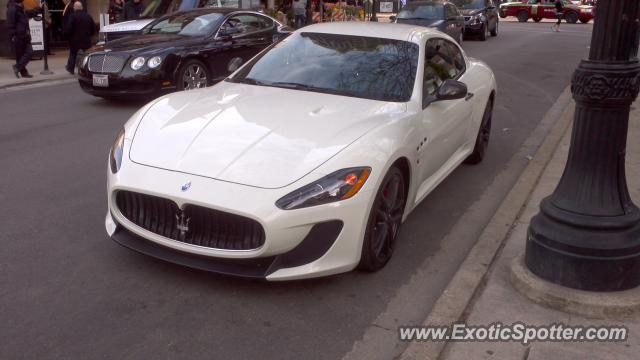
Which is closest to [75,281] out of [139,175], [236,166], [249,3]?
[139,175]

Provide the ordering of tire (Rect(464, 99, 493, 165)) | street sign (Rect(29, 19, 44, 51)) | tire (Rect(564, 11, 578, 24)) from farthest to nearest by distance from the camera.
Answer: tire (Rect(564, 11, 578, 24)) < street sign (Rect(29, 19, 44, 51)) < tire (Rect(464, 99, 493, 165))

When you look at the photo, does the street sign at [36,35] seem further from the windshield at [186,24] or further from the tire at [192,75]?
the tire at [192,75]

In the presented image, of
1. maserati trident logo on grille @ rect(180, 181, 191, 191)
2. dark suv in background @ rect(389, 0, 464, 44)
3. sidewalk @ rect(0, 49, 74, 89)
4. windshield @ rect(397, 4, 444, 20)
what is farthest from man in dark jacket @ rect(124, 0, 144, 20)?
maserati trident logo on grille @ rect(180, 181, 191, 191)

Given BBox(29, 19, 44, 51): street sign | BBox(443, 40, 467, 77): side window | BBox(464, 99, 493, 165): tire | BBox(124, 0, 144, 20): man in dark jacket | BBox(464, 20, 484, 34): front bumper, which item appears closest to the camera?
BBox(443, 40, 467, 77): side window

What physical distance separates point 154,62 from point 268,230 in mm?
7010

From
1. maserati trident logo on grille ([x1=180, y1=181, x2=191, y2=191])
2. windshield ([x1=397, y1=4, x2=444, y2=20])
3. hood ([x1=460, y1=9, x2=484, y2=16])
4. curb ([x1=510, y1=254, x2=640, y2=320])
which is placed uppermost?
windshield ([x1=397, y1=4, x2=444, y2=20])

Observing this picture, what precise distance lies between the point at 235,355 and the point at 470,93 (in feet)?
12.7

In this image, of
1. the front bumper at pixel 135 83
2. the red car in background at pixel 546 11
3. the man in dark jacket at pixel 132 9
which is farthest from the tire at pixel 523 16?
the front bumper at pixel 135 83

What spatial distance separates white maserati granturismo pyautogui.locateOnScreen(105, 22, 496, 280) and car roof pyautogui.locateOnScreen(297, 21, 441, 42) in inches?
5.4

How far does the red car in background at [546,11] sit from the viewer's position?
4190 cm

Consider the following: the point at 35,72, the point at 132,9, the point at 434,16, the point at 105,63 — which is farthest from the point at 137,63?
the point at 434,16

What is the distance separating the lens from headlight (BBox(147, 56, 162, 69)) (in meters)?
10.1

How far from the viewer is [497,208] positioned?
6.03 meters

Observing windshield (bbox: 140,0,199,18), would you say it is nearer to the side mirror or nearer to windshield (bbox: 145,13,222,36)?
windshield (bbox: 145,13,222,36)
